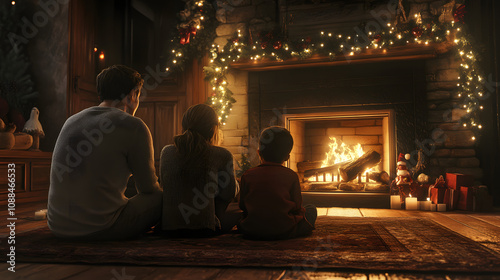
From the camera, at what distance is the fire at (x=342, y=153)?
170 inches

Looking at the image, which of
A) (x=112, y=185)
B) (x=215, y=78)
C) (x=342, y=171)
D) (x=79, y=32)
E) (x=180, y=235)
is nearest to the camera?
Answer: (x=112, y=185)

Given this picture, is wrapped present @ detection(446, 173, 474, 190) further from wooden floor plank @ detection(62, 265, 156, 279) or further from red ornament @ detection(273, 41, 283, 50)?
wooden floor plank @ detection(62, 265, 156, 279)

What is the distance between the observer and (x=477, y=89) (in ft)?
12.3

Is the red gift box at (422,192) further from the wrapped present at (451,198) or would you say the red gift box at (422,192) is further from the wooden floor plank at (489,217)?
the wooden floor plank at (489,217)

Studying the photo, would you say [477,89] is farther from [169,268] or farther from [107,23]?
[107,23]

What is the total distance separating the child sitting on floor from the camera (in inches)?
72.6

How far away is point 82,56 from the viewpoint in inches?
187

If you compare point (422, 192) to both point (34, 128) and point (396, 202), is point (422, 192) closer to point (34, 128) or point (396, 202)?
point (396, 202)

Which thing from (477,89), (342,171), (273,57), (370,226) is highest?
(273,57)

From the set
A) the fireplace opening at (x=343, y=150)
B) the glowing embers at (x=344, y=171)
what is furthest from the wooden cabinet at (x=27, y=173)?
the glowing embers at (x=344, y=171)

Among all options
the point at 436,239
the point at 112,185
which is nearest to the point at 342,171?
the point at 436,239

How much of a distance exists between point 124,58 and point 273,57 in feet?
7.99

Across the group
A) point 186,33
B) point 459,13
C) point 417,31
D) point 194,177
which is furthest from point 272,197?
point 186,33

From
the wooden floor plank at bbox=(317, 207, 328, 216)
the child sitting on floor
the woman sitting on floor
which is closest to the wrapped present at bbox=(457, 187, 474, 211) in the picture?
the wooden floor plank at bbox=(317, 207, 328, 216)
